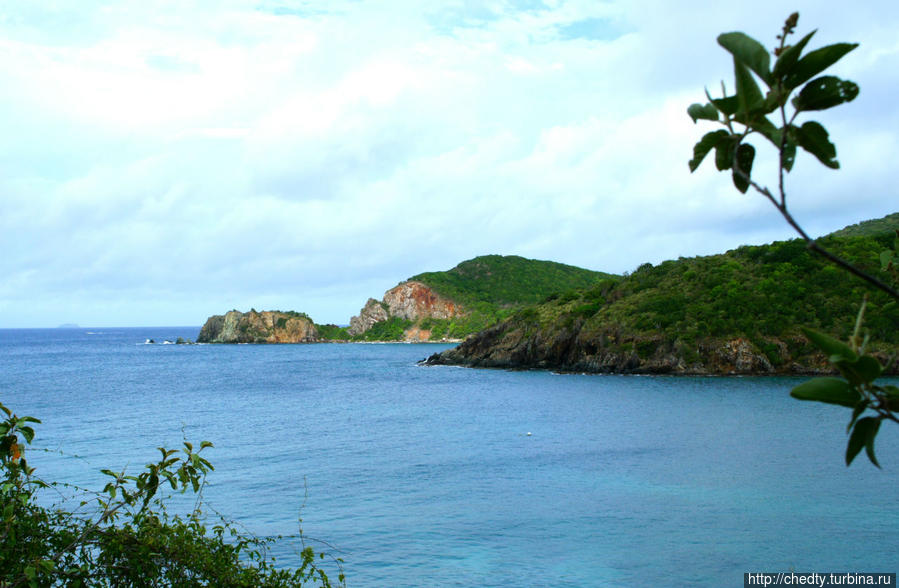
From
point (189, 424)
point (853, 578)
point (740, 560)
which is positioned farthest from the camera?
point (189, 424)

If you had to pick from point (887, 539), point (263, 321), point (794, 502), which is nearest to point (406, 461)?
point (794, 502)

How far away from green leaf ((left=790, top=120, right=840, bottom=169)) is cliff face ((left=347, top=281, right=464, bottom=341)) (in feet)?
556

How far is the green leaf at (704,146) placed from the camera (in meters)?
2.40

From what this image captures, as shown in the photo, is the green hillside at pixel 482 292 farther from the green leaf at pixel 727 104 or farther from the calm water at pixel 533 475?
the green leaf at pixel 727 104

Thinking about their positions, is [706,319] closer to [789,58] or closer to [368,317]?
[789,58]

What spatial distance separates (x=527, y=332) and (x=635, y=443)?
166 ft

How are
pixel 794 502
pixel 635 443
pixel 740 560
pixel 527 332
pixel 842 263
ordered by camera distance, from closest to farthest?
pixel 842 263 < pixel 740 560 < pixel 794 502 < pixel 635 443 < pixel 527 332

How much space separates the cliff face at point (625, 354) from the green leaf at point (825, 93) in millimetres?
60352

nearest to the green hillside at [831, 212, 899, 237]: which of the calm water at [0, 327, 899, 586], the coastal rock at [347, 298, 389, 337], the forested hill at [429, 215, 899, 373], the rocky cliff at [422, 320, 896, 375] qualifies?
the forested hill at [429, 215, 899, 373]

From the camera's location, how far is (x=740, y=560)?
18562mm

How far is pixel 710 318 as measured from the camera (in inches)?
2776

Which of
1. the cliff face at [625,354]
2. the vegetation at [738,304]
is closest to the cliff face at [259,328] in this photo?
the cliff face at [625,354]

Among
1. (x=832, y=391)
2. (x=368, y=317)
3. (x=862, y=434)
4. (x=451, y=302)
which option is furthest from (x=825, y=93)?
(x=368, y=317)

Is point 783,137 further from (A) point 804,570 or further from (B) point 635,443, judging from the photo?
(B) point 635,443
